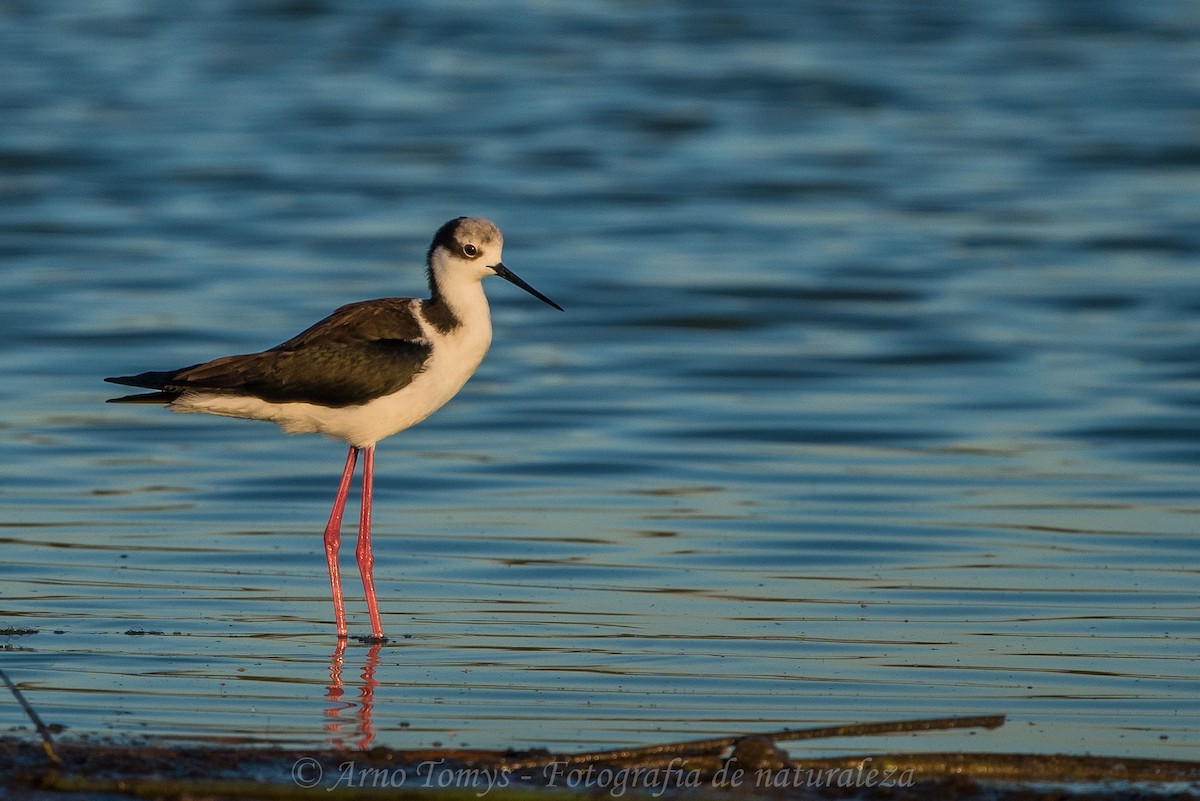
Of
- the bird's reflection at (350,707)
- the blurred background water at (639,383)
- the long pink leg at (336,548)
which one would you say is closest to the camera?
the bird's reflection at (350,707)

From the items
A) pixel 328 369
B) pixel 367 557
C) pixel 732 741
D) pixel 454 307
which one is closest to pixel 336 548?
pixel 367 557

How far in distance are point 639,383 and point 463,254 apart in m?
5.72

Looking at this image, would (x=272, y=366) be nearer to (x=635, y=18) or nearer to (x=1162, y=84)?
(x=1162, y=84)

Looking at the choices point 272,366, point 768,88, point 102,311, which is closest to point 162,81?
point 768,88

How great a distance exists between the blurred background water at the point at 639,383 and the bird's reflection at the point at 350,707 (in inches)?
1.1

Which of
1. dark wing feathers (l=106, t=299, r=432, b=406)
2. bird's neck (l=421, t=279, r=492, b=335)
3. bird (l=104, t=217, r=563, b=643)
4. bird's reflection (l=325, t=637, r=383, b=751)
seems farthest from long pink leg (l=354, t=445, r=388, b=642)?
bird's neck (l=421, t=279, r=492, b=335)

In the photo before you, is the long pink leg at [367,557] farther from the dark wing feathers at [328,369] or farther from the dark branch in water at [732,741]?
the dark branch in water at [732,741]

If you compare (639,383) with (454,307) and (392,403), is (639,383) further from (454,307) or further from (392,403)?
(392,403)

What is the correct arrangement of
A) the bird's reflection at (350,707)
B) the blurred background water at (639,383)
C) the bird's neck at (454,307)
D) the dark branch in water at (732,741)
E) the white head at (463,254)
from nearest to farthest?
1. the dark branch in water at (732,741)
2. the bird's reflection at (350,707)
3. the blurred background water at (639,383)
4. the bird's neck at (454,307)
5. the white head at (463,254)

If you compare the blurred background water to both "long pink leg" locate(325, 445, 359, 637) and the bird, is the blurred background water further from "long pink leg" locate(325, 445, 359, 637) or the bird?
the bird

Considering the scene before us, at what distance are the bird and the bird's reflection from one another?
2.48 ft

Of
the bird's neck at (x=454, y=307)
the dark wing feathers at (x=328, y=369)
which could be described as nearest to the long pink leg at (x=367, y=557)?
the dark wing feathers at (x=328, y=369)

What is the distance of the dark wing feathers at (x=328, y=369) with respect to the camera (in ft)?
27.8

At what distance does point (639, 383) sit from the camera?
568 inches
